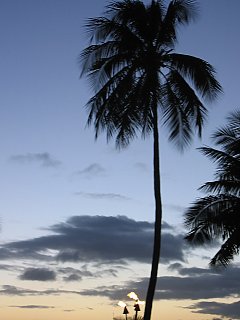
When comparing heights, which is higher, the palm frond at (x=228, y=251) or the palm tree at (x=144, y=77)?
the palm tree at (x=144, y=77)

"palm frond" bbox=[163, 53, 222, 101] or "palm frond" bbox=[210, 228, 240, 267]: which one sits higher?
"palm frond" bbox=[163, 53, 222, 101]

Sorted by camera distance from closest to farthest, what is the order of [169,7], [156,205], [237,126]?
1. [156,205]
2. [169,7]
3. [237,126]

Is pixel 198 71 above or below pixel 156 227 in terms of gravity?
above

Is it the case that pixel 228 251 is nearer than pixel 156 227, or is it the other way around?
pixel 156 227

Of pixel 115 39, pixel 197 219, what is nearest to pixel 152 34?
pixel 115 39

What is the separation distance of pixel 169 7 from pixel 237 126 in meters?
6.91

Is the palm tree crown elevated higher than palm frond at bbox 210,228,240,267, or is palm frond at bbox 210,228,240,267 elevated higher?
the palm tree crown

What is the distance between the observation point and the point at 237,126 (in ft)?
104

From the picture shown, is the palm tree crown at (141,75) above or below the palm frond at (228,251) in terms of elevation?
above

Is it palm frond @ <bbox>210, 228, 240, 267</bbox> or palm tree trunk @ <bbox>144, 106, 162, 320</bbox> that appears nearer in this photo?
palm tree trunk @ <bbox>144, 106, 162, 320</bbox>

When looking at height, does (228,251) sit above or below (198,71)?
below

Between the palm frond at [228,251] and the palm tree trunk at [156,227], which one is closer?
the palm tree trunk at [156,227]

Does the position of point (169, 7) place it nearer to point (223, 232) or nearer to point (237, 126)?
point (237, 126)

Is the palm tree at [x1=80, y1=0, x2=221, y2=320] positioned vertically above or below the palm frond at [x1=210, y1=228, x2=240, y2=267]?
above
